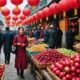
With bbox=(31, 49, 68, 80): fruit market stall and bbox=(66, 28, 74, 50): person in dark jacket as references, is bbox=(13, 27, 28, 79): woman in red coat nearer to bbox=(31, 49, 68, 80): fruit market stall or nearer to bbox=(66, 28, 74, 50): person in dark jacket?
bbox=(31, 49, 68, 80): fruit market stall

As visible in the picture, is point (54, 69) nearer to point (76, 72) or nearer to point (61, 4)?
point (76, 72)

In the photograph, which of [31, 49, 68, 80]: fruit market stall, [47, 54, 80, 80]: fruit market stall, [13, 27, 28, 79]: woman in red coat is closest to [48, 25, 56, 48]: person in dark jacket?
[13, 27, 28, 79]: woman in red coat

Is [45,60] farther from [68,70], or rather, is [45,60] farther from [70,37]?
[70,37]

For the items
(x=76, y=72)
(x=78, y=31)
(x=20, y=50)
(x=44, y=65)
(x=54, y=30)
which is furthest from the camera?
(x=78, y=31)

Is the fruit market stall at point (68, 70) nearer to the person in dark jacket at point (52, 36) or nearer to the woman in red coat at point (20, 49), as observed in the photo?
the woman in red coat at point (20, 49)

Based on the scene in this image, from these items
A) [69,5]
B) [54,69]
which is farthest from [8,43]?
[54,69]

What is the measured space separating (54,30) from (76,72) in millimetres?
9083

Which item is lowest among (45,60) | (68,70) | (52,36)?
(45,60)

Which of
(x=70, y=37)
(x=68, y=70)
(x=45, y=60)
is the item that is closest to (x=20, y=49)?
(x=45, y=60)

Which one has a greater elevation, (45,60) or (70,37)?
(70,37)

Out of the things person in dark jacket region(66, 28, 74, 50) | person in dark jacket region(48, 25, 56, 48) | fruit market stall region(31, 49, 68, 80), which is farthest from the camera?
person in dark jacket region(66, 28, 74, 50)

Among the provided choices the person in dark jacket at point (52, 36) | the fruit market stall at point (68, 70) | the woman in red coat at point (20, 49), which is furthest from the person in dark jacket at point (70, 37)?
the fruit market stall at point (68, 70)

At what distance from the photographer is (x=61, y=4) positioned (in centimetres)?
1369

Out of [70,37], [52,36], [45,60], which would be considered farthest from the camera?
[70,37]
